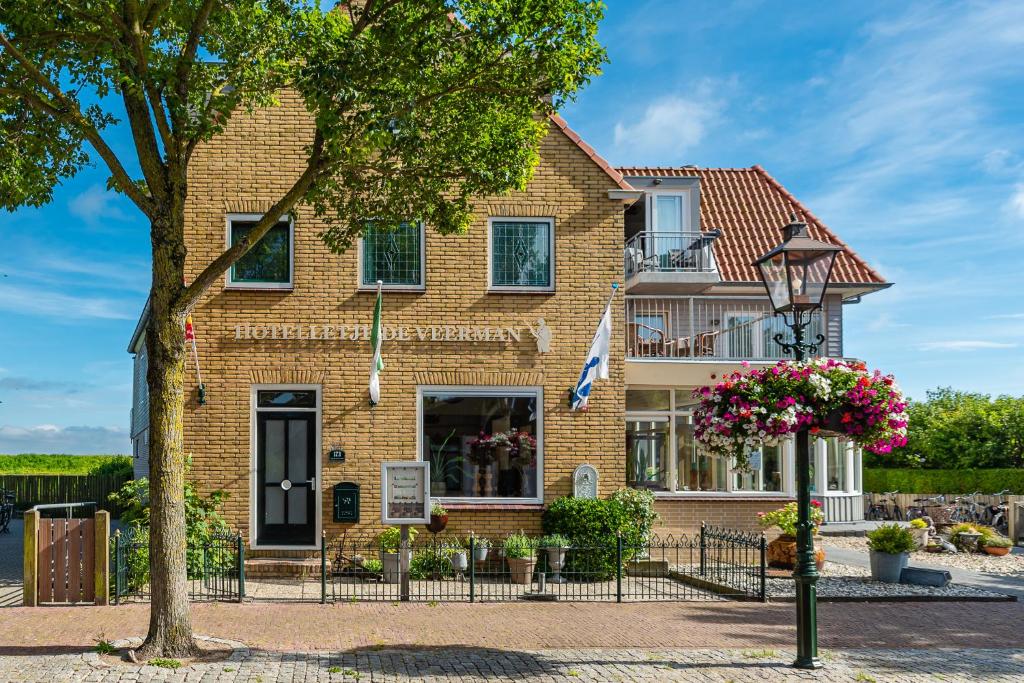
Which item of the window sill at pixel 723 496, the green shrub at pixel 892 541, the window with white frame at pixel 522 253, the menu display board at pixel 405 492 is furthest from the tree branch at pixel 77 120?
the green shrub at pixel 892 541

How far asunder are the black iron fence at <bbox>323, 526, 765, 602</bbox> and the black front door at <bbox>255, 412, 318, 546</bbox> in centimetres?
84

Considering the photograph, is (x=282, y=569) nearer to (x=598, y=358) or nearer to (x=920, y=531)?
(x=598, y=358)

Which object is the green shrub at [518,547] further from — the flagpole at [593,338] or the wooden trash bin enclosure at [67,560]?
the wooden trash bin enclosure at [67,560]

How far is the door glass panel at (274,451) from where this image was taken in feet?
53.7

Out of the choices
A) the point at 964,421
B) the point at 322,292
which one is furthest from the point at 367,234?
the point at 964,421

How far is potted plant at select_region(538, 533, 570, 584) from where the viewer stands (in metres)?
15.2

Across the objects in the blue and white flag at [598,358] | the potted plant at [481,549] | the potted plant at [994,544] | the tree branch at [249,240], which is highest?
the tree branch at [249,240]

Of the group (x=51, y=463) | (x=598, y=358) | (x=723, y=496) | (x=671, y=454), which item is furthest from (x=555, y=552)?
(x=51, y=463)

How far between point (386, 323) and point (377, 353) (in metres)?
0.92

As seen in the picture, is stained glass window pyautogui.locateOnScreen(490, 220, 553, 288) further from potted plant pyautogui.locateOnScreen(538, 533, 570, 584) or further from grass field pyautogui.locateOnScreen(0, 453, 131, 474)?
grass field pyautogui.locateOnScreen(0, 453, 131, 474)

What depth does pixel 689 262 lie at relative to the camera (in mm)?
23156

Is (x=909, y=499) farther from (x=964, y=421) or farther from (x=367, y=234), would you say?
(x=367, y=234)

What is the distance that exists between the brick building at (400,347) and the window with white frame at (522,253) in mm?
23

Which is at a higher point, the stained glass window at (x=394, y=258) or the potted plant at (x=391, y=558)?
the stained glass window at (x=394, y=258)
